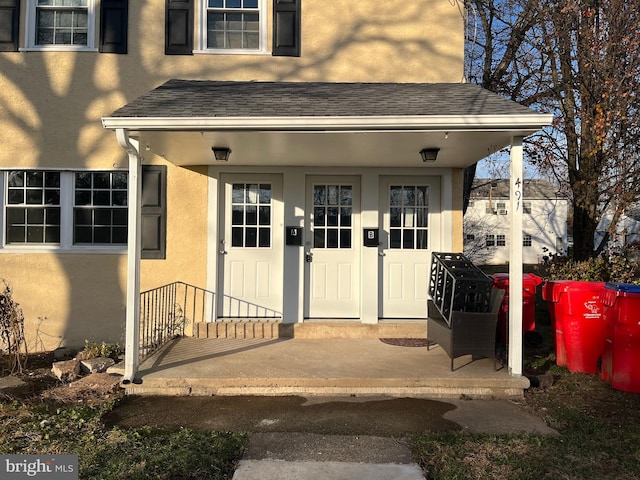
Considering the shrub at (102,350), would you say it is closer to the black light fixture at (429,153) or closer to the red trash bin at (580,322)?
the black light fixture at (429,153)

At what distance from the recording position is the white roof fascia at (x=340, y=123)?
458 centimetres

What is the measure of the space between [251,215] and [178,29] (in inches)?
116

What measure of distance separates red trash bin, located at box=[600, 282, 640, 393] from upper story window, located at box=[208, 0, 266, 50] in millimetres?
5700

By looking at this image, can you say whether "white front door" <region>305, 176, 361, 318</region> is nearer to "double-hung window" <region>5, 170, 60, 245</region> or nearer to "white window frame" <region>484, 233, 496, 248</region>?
"double-hung window" <region>5, 170, 60, 245</region>

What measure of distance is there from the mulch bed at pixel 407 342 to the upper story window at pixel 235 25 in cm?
467

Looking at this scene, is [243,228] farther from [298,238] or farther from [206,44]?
[206,44]

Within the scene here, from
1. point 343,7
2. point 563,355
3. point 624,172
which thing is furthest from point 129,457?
point 624,172

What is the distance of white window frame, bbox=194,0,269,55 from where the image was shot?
6.76 metres

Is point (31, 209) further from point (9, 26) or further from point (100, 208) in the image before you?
point (9, 26)

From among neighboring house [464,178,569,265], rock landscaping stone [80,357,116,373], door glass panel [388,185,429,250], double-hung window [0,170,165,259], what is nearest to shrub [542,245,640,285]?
door glass panel [388,185,429,250]

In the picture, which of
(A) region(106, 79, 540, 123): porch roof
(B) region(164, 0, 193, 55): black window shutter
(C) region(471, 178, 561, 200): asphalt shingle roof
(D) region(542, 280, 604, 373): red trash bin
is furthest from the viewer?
(C) region(471, 178, 561, 200): asphalt shingle roof

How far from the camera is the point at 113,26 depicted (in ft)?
21.8

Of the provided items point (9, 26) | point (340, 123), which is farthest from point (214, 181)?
point (9, 26)

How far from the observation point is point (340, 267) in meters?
6.80
